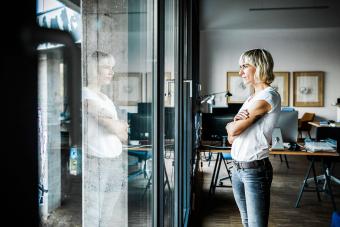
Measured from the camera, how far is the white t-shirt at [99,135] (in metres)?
0.83

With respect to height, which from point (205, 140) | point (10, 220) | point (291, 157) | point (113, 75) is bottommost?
point (291, 157)

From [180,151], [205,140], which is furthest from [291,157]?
[180,151]

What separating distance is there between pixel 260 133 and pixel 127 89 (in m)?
1.08

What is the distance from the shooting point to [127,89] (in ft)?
3.68

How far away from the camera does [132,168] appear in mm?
1230

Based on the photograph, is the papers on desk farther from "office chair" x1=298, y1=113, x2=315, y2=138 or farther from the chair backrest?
the chair backrest

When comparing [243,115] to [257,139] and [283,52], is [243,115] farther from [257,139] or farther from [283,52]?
[283,52]

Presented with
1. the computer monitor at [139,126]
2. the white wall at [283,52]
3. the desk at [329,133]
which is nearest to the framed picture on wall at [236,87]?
the white wall at [283,52]

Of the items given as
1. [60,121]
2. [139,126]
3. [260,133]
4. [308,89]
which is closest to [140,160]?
[139,126]

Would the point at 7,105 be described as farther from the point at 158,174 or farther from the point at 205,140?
the point at 205,140

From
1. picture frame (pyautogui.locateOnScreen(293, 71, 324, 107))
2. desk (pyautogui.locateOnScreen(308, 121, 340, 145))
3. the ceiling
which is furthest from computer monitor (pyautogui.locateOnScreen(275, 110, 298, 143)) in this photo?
picture frame (pyautogui.locateOnScreen(293, 71, 324, 107))

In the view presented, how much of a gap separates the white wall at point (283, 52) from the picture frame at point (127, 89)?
8429 millimetres

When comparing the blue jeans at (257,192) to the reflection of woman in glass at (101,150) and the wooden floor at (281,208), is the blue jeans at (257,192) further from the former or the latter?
the wooden floor at (281,208)

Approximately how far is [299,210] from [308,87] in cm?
611
